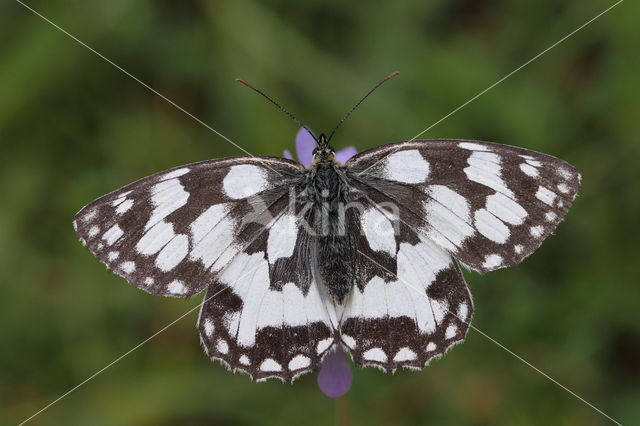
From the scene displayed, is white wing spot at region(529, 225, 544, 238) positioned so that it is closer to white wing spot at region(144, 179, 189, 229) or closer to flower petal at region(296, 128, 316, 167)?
flower petal at region(296, 128, 316, 167)

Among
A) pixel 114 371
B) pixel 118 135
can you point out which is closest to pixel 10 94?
pixel 118 135

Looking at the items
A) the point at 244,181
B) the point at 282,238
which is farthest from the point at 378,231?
the point at 244,181

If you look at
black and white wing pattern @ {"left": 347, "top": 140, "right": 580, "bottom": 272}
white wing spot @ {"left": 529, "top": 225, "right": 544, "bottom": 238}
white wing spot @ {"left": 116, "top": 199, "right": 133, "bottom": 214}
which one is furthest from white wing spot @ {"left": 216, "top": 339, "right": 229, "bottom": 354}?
white wing spot @ {"left": 529, "top": 225, "right": 544, "bottom": 238}

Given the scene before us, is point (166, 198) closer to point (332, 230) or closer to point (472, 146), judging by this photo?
point (332, 230)

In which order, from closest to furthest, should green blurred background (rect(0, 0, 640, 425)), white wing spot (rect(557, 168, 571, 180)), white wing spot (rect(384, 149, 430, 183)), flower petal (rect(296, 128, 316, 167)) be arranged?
white wing spot (rect(557, 168, 571, 180)), white wing spot (rect(384, 149, 430, 183)), flower petal (rect(296, 128, 316, 167)), green blurred background (rect(0, 0, 640, 425))

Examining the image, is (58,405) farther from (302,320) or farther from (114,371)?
(302,320)

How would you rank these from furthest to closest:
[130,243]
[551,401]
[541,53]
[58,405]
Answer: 1. [541,53]
2. [58,405]
3. [551,401]
4. [130,243]

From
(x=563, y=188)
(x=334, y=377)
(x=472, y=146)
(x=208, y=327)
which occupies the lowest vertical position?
(x=334, y=377)
